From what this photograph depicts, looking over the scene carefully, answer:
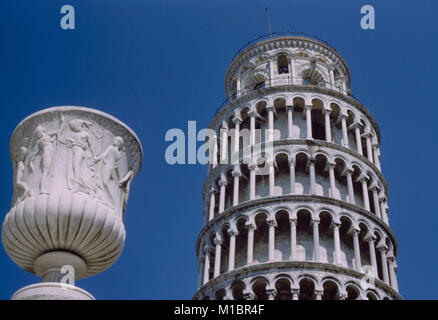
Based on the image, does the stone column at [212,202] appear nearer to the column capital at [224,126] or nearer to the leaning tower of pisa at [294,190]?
the leaning tower of pisa at [294,190]

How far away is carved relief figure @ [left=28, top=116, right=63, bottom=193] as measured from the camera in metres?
8.47

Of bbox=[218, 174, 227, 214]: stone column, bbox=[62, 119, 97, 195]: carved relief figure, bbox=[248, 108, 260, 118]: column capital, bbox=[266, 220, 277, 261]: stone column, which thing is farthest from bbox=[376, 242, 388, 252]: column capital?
bbox=[62, 119, 97, 195]: carved relief figure

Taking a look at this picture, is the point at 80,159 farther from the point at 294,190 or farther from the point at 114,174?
the point at 294,190

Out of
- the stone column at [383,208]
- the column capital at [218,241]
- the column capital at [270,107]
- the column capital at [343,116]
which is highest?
the column capital at [270,107]

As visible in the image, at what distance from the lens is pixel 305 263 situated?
31891mm

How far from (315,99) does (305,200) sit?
21.7 ft

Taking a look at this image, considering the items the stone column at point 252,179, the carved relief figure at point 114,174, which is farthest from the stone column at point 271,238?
the carved relief figure at point 114,174

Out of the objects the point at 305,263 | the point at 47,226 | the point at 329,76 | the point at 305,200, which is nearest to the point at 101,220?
the point at 47,226

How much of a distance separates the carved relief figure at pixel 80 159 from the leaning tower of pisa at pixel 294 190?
23.2 m

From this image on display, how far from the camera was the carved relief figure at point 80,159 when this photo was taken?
8344mm

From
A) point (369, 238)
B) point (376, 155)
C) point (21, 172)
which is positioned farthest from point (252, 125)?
point (21, 172)

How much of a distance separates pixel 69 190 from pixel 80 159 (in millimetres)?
511
